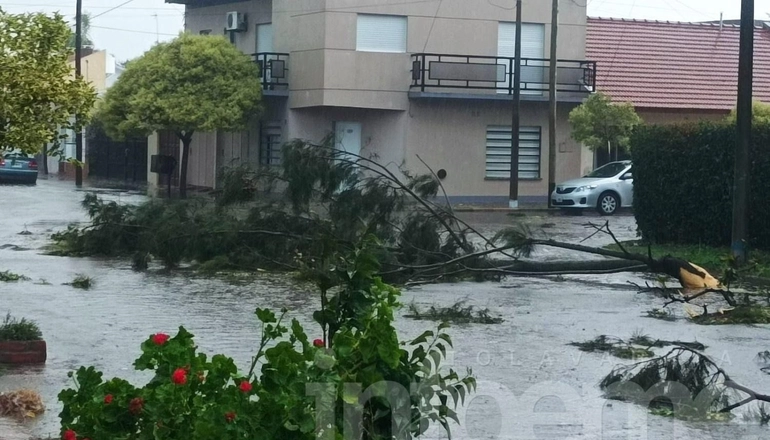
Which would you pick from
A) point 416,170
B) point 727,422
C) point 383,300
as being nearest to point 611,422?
point 727,422

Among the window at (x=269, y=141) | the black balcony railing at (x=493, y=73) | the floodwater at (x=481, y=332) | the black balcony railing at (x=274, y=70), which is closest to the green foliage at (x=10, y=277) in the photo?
the floodwater at (x=481, y=332)

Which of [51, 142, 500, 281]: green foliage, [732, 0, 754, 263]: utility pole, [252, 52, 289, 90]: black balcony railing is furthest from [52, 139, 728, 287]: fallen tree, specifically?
[252, 52, 289, 90]: black balcony railing

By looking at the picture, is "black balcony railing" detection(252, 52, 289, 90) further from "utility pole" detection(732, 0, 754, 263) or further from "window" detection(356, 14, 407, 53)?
"utility pole" detection(732, 0, 754, 263)

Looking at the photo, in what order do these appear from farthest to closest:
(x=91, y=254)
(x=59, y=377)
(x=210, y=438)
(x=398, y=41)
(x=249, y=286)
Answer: (x=398, y=41)
(x=91, y=254)
(x=249, y=286)
(x=59, y=377)
(x=210, y=438)

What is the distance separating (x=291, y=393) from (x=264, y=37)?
117 ft

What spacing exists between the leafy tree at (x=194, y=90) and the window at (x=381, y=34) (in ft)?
12.4

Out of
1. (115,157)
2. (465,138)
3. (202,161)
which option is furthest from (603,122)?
(115,157)

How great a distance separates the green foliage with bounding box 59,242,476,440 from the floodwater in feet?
7.13

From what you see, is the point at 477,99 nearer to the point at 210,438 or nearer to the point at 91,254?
the point at 91,254

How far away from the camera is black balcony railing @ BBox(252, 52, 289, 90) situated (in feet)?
124

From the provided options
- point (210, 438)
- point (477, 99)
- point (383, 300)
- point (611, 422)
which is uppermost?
point (477, 99)

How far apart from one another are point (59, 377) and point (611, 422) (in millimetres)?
4121

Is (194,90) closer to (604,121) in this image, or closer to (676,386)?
(604,121)

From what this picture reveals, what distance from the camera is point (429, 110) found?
120 feet
